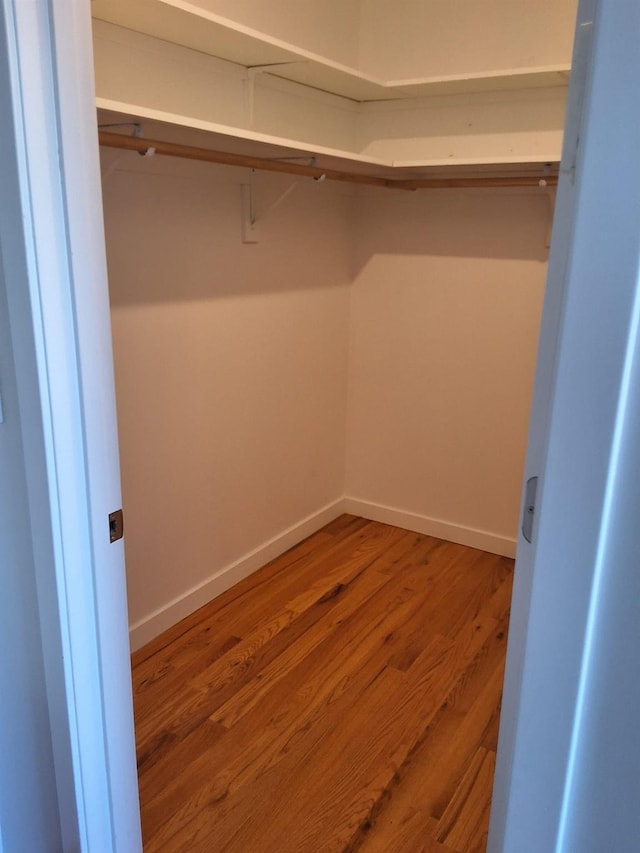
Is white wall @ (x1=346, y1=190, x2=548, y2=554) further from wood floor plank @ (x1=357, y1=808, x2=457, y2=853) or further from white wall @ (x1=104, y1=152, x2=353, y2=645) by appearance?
wood floor plank @ (x1=357, y1=808, x2=457, y2=853)

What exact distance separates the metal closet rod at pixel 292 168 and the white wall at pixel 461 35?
1.46 ft

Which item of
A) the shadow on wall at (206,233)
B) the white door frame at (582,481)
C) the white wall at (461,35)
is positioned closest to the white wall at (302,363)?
the shadow on wall at (206,233)

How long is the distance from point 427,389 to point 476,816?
74.0 inches

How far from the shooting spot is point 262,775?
188cm

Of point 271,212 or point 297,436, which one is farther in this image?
point 297,436

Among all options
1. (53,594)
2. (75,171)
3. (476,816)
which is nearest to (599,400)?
(75,171)

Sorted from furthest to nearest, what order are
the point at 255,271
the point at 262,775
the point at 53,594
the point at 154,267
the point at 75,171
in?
1. the point at 255,271
2. the point at 154,267
3. the point at 262,775
4. the point at 53,594
5. the point at 75,171

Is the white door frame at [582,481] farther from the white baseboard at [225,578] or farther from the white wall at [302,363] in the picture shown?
the white baseboard at [225,578]

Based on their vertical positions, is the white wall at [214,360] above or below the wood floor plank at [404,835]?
above

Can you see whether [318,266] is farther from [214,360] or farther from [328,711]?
[328,711]

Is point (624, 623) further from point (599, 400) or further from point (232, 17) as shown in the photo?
point (232, 17)

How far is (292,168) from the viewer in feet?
7.68

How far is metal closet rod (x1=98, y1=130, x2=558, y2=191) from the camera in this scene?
69.5 inches

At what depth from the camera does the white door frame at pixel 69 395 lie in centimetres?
96
